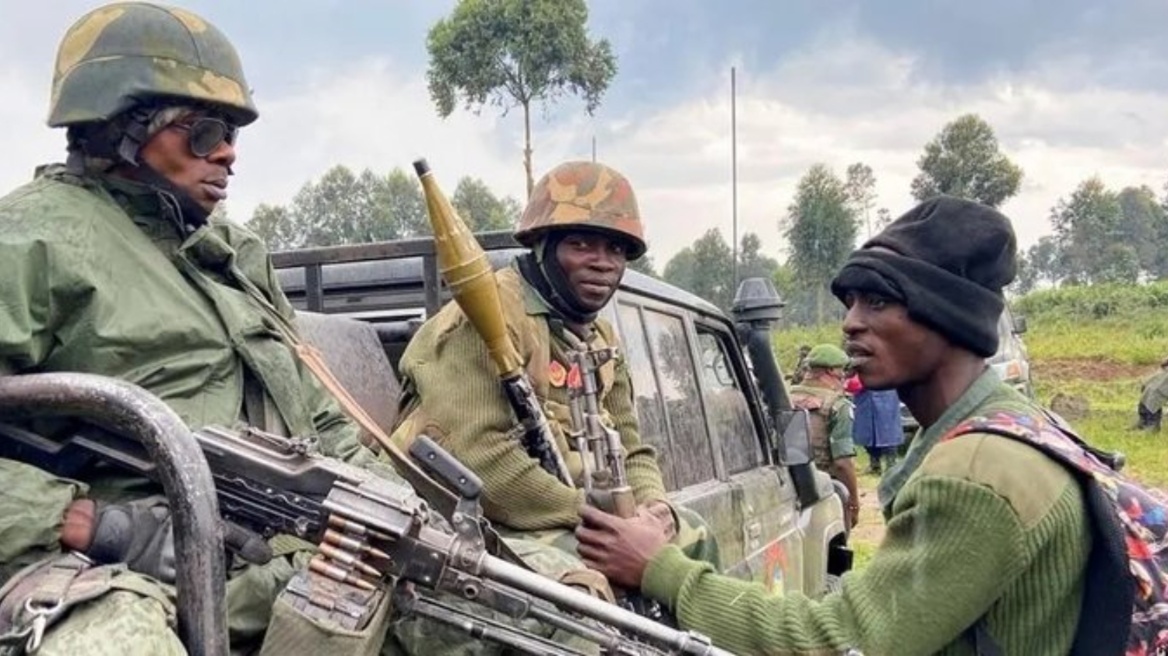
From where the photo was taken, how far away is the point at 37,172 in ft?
7.82

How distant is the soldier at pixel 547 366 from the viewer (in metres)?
2.87

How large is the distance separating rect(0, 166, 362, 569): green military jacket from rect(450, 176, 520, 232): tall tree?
921 inches

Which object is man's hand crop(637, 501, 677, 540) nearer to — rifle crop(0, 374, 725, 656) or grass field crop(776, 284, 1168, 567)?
rifle crop(0, 374, 725, 656)

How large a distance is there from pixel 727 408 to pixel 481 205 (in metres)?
29.9

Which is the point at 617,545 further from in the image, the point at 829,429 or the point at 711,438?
the point at 829,429

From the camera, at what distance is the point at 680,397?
165 inches

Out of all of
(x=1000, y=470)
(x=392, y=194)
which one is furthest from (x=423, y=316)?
(x=392, y=194)

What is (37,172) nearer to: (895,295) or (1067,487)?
(895,295)

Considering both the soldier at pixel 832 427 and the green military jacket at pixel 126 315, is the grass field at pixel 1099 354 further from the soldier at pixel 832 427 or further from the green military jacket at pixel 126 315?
the green military jacket at pixel 126 315

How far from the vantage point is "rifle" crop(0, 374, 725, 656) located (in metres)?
1.92

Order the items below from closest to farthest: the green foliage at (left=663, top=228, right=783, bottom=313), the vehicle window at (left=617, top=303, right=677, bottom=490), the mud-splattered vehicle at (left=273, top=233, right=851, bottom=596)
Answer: the mud-splattered vehicle at (left=273, top=233, right=851, bottom=596), the vehicle window at (left=617, top=303, right=677, bottom=490), the green foliage at (left=663, top=228, right=783, bottom=313)

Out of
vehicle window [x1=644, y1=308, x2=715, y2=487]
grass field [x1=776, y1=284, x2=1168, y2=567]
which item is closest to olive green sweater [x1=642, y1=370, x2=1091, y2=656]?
vehicle window [x1=644, y1=308, x2=715, y2=487]

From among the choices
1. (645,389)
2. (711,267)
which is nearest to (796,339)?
(711,267)

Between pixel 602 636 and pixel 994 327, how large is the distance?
0.86 metres
